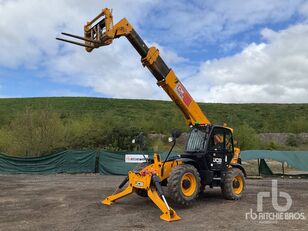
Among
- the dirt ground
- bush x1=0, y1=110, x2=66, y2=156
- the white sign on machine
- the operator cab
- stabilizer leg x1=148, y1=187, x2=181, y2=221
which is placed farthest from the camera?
bush x1=0, y1=110, x2=66, y2=156

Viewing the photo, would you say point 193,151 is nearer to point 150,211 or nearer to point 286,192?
point 150,211

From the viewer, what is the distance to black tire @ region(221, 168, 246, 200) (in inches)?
483

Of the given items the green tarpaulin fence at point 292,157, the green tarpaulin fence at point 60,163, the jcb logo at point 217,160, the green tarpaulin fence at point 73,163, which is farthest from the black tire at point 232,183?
the green tarpaulin fence at point 60,163

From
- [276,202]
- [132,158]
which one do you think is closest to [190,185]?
[276,202]

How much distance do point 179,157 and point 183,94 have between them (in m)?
2.73

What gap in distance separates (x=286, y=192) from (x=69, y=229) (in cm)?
955

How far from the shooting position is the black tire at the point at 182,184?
10323 mm

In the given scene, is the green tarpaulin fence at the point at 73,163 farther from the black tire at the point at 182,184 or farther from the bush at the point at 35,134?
the black tire at the point at 182,184

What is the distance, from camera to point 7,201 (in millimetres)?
12414

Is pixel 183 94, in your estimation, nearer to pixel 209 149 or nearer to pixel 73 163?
pixel 209 149

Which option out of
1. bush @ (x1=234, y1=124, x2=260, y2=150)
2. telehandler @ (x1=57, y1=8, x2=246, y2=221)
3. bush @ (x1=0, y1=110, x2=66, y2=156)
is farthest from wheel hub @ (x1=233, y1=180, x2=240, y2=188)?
bush @ (x1=234, y1=124, x2=260, y2=150)

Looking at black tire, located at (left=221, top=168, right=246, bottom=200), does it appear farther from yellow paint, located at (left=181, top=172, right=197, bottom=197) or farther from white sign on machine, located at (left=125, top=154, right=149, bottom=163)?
white sign on machine, located at (left=125, top=154, right=149, bottom=163)

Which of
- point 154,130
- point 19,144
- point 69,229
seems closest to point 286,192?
point 69,229

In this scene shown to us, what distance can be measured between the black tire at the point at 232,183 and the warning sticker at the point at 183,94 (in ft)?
9.74
